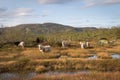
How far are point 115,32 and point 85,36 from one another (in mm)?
18638

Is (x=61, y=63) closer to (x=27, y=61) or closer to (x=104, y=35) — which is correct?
(x=27, y=61)

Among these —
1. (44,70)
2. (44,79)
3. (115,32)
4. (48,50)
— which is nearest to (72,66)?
(44,70)

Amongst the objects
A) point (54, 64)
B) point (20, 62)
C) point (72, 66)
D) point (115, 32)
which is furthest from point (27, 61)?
point (115, 32)

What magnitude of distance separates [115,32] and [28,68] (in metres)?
100.0

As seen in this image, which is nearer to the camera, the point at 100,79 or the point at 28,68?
the point at 100,79

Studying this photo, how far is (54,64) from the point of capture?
3306 cm

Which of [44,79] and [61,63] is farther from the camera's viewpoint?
[61,63]

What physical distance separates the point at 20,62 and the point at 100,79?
17963 millimetres

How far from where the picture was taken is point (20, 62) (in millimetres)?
33094

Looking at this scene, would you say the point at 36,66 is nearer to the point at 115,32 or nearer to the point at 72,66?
the point at 72,66

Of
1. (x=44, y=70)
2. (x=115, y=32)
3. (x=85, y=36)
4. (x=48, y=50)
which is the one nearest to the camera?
(x=44, y=70)

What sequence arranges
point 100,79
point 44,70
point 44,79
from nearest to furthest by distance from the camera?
point 100,79, point 44,79, point 44,70

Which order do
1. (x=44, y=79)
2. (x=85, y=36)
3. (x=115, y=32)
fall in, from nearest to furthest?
1. (x=44, y=79)
2. (x=115, y=32)
3. (x=85, y=36)

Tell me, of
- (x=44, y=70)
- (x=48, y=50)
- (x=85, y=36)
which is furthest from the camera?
(x=85, y=36)
